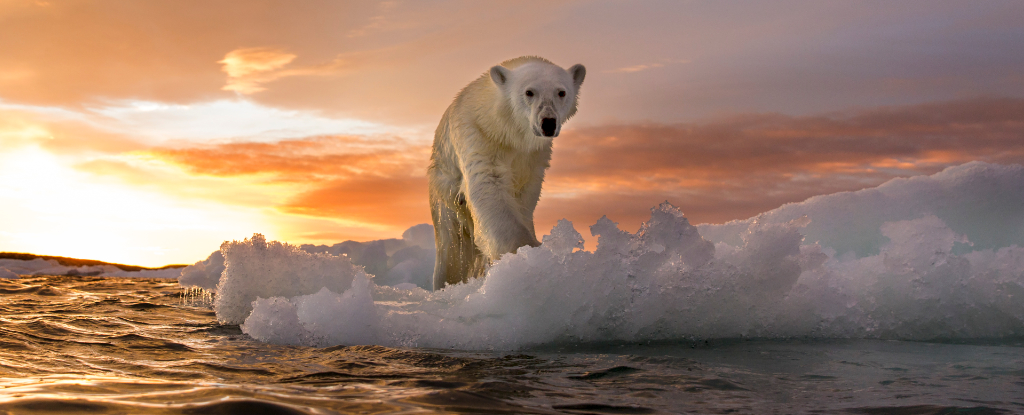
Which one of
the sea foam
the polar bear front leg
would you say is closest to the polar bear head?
the polar bear front leg

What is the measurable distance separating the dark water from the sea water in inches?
0.6

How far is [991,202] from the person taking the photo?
6387 millimetres

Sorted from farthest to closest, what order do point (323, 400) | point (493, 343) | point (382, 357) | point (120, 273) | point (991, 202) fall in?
point (120, 273) < point (991, 202) < point (493, 343) < point (382, 357) < point (323, 400)

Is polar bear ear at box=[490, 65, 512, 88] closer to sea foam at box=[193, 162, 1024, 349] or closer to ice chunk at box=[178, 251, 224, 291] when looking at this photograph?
sea foam at box=[193, 162, 1024, 349]

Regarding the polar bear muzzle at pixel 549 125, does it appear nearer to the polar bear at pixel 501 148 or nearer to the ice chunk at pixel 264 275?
the polar bear at pixel 501 148

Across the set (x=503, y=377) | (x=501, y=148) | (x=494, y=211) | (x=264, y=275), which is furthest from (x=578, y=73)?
(x=503, y=377)

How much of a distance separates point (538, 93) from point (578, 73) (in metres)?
0.86

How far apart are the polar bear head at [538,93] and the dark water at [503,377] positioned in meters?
2.03

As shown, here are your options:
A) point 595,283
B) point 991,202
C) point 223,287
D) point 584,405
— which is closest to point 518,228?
point 595,283

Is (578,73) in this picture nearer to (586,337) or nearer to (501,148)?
(501,148)

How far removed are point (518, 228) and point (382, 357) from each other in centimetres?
223

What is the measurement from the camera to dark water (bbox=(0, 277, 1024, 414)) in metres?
2.05

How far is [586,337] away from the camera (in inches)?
149

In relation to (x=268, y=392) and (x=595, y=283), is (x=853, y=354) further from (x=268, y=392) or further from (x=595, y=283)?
(x=268, y=392)
